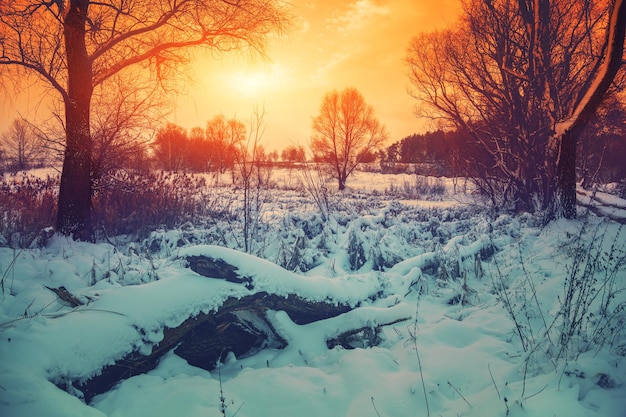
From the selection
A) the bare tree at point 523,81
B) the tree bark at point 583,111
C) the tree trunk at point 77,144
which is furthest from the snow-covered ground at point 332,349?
the bare tree at point 523,81

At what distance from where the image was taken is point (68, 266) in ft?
12.4

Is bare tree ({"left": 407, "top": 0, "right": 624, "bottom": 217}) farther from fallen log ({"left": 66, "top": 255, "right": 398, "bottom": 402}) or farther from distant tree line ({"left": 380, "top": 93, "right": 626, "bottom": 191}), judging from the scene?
fallen log ({"left": 66, "top": 255, "right": 398, "bottom": 402})

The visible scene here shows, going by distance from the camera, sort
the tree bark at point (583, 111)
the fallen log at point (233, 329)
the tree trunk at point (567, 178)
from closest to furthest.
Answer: the fallen log at point (233, 329), the tree bark at point (583, 111), the tree trunk at point (567, 178)

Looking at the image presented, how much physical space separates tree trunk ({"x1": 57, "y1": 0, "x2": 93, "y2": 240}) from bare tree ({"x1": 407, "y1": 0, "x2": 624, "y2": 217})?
908 cm

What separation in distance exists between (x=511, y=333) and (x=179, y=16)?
739 cm

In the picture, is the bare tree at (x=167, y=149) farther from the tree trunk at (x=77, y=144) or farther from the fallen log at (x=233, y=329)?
the fallen log at (x=233, y=329)

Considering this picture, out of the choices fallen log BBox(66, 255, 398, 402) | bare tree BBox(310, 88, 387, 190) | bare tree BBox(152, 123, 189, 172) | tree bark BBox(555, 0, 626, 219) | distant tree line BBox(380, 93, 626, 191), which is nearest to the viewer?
fallen log BBox(66, 255, 398, 402)


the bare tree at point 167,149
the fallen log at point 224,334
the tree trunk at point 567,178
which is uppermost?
the bare tree at point 167,149

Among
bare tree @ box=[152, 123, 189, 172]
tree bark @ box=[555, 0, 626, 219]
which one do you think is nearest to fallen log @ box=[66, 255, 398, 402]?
tree bark @ box=[555, 0, 626, 219]

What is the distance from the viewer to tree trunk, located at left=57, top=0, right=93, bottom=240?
5.34 meters

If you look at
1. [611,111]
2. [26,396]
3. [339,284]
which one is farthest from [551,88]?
[26,396]

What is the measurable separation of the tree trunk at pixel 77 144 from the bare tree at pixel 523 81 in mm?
9076

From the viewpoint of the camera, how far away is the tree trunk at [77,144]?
17.5ft

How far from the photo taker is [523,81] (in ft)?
28.4
